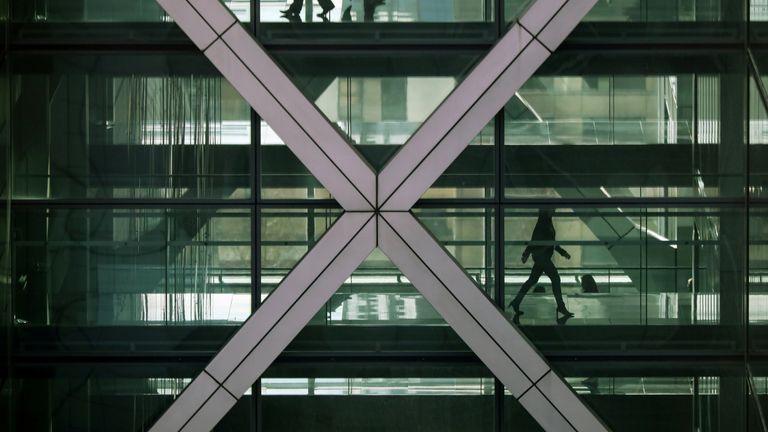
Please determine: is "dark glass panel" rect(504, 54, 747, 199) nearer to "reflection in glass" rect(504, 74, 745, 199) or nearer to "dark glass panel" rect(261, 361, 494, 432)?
"reflection in glass" rect(504, 74, 745, 199)

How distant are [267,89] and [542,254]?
3.66 metres

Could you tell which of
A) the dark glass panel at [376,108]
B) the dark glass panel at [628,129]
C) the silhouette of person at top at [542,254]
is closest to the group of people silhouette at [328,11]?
the dark glass panel at [376,108]

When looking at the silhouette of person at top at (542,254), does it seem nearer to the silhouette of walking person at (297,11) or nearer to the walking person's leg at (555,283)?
the walking person's leg at (555,283)

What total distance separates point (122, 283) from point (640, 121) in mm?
6268

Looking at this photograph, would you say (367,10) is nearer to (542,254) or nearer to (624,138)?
(624,138)

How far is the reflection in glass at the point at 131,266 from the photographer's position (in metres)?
12.3

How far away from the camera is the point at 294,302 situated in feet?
39.3

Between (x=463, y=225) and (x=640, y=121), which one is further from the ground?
(x=640, y=121)

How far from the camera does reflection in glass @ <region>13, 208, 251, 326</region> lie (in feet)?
40.4

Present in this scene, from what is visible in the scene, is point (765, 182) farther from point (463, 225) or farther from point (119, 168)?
point (119, 168)

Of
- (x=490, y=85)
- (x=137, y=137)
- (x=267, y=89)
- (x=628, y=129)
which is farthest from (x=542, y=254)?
(x=137, y=137)

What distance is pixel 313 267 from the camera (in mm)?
11969

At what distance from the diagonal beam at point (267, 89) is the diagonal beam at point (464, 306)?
86 cm

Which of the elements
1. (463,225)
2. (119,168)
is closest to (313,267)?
(463,225)
